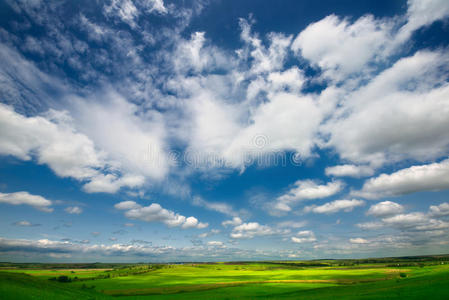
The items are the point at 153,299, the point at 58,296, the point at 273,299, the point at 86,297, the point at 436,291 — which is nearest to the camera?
the point at 436,291

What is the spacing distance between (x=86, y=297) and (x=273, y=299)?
1349 inches

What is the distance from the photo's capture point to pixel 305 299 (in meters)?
39.3

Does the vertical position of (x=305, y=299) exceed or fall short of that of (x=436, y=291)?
it falls short

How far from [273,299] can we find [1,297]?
42.4 metres

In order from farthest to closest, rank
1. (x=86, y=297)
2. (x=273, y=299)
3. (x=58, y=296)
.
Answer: (x=273, y=299) → (x=86, y=297) → (x=58, y=296)

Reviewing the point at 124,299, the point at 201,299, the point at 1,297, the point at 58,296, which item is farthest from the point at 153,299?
the point at 1,297

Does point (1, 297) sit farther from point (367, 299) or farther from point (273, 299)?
point (367, 299)

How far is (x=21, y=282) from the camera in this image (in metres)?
38.8

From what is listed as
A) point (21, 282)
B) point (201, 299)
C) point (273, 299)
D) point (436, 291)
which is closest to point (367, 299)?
point (436, 291)

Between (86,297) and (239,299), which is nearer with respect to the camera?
(86,297)

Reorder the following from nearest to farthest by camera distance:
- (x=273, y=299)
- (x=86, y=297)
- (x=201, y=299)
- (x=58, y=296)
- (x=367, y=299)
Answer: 1. (x=367, y=299)
2. (x=58, y=296)
3. (x=86, y=297)
4. (x=273, y=299)
5. (x=201, y=299)

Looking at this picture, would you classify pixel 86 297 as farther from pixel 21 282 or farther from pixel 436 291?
pixel 436 291

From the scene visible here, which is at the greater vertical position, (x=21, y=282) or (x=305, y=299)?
(x=21, y=282)

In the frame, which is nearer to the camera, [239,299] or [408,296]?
[408,296]
